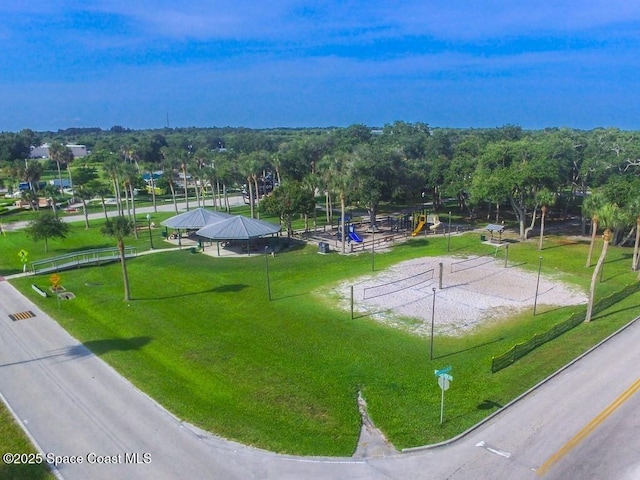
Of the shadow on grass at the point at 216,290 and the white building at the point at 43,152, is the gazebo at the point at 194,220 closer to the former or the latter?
the shadow on grass at the point at 216,290

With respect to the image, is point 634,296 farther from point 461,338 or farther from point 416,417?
point 416,417

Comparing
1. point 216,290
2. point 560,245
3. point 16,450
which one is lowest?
point 16,450

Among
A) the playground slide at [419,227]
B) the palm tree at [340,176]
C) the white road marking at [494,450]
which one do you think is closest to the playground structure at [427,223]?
the playground slide at [419,227]

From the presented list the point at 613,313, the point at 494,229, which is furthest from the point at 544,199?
the point at 613,313

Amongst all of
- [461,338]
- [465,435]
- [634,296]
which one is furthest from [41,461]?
[634,296]

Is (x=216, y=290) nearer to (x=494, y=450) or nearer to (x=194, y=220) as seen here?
(x=194, y=220)
